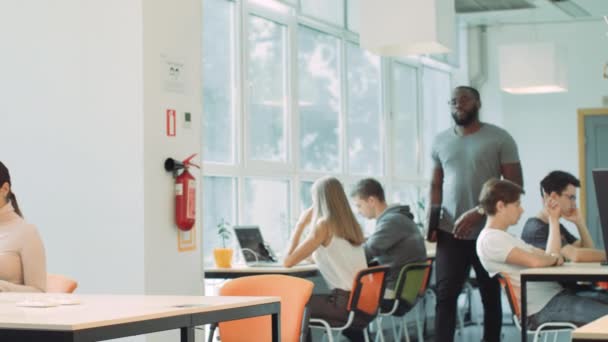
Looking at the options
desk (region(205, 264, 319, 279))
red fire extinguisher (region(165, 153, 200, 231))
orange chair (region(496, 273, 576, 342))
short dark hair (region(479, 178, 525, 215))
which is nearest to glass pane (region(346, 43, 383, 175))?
desk (region(205, 264, 319, 279))

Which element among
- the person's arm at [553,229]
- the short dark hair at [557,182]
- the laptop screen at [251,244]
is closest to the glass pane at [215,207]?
the laptop screen at [251,244]

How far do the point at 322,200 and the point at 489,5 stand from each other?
527cm

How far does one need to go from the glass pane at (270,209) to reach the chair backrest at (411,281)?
1.47m

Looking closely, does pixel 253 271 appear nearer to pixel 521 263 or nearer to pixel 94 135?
pixel 94 135

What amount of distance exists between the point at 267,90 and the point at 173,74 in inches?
100

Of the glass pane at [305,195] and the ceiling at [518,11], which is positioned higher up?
the ceiling at [518,11]

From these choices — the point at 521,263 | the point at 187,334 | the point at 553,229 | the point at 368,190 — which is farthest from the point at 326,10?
the point at 187,334

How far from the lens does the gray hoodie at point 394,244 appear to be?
6332mm

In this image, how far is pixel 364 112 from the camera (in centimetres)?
935

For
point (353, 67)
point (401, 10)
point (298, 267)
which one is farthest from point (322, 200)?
point (353, 67)

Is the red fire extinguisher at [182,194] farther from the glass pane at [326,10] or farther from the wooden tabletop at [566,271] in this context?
the glass pane at [326,10]

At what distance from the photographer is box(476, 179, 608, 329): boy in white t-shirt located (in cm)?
479

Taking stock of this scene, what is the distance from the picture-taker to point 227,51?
279 inches

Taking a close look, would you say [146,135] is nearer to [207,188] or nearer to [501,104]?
[207,188]
